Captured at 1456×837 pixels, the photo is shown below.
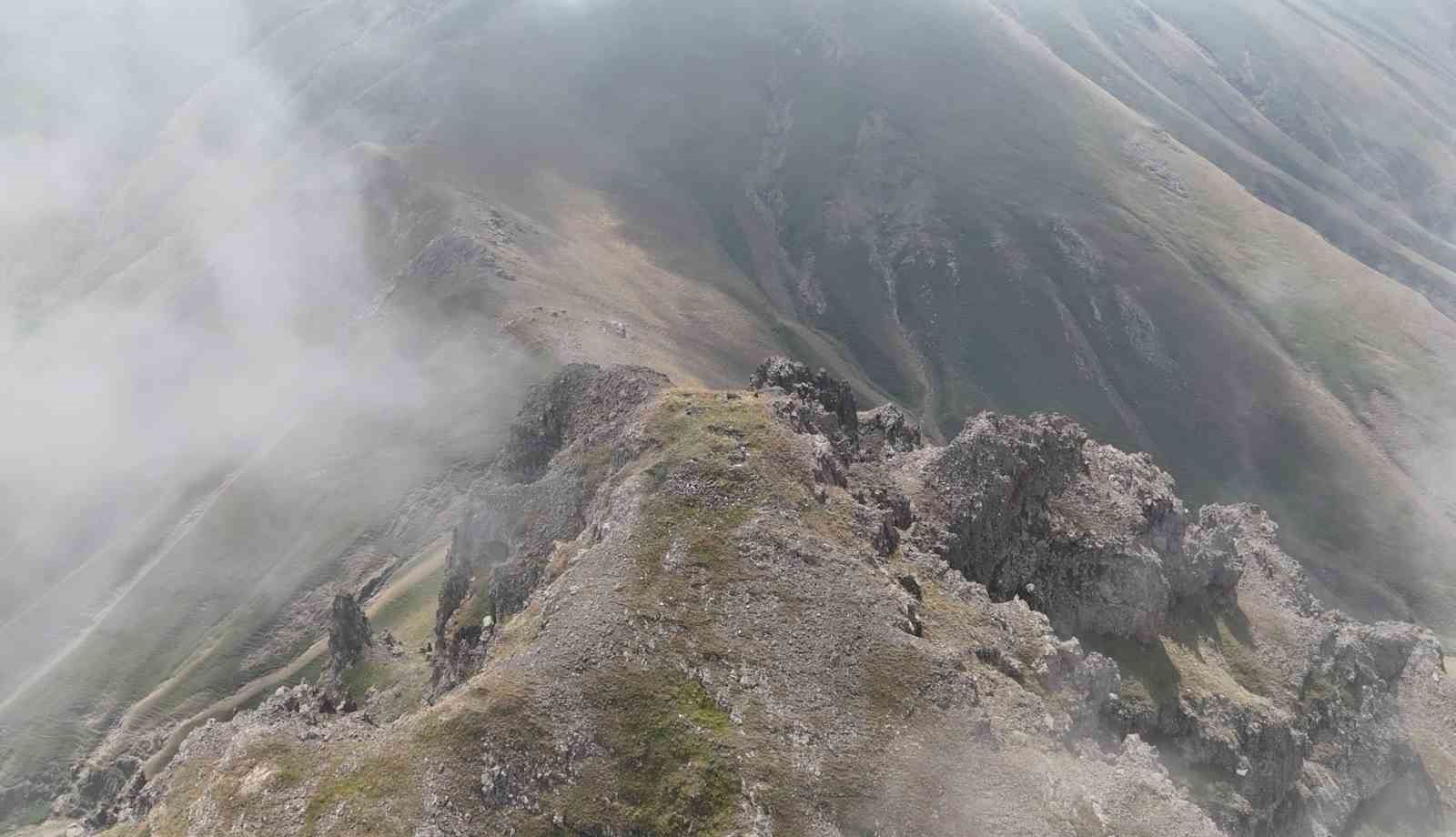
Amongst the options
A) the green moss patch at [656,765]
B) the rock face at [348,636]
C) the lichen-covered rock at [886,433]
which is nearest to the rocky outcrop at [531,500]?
the rock face at [348,636]

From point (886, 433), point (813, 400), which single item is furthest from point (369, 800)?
point (886, 433)

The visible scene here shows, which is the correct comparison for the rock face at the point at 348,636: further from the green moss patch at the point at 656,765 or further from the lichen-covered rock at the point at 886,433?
the lichen-covered rock at the point at 886,433

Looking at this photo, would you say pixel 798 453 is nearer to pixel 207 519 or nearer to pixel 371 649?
pixel 371 649

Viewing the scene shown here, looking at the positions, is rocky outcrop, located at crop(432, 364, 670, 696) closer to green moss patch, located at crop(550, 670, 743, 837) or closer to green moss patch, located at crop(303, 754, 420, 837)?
green moss patch, located at crop(303, 754, 420, 837)

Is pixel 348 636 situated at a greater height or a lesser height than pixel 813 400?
lesser

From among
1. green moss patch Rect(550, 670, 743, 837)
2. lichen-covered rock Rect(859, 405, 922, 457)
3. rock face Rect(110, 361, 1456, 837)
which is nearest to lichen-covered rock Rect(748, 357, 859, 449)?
rock face Rect(110, 361, 1456, 837)

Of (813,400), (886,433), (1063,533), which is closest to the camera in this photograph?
(1063,533)

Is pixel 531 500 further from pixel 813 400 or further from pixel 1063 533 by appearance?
pixel 1063 533

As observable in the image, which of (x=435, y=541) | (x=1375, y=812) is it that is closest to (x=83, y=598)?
(x=435, y=541)

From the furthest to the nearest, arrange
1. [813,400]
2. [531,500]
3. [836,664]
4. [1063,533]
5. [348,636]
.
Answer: [348,636], [813,400], [531,500], [1063,533], [836,664]
